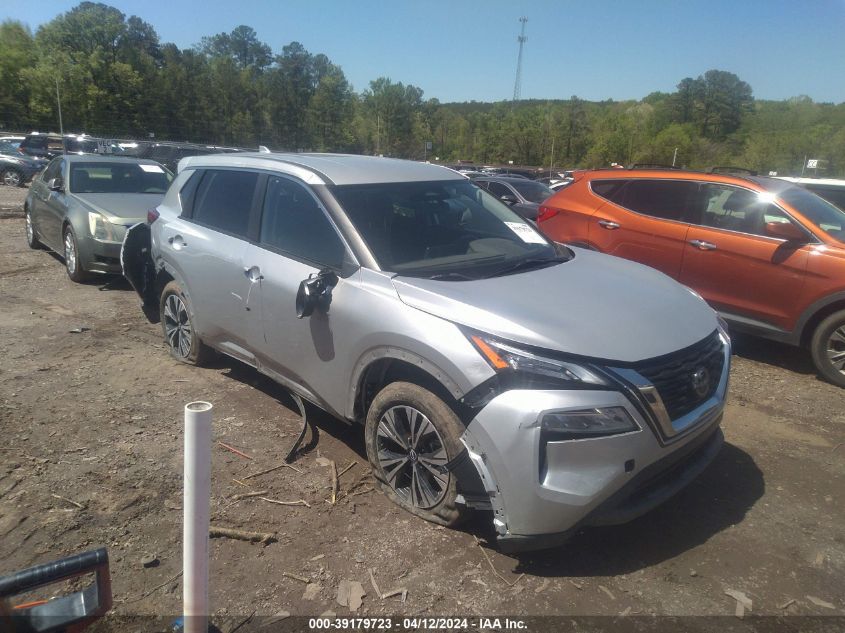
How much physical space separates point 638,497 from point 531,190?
13464 mm

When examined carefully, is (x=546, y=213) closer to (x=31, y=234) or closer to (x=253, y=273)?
(x=253, y=273)

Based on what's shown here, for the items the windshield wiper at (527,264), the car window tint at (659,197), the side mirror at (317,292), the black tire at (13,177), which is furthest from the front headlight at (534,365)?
the black tire at (13,177)

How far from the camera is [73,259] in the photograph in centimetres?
811

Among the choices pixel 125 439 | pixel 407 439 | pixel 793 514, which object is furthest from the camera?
pixel 125 439

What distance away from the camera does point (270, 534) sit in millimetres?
3158

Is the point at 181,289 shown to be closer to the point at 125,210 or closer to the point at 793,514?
the point at 125,210

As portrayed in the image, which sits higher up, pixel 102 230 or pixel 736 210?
pixel 736 210

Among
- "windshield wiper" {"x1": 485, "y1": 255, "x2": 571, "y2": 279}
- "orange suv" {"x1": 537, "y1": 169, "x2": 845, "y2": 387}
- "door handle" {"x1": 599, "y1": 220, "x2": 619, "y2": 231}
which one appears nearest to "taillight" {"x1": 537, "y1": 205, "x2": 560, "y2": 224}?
"orange suv" {"x1": 537, "y1": 169, "x2": 845, "y2": 387}

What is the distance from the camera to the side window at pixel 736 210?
6.01 meters

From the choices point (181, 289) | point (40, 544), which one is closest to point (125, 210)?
point (181, 289)

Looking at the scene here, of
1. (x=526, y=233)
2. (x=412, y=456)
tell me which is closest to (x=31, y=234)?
(x=526, y=233)

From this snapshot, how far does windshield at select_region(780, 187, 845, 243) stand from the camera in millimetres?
5793

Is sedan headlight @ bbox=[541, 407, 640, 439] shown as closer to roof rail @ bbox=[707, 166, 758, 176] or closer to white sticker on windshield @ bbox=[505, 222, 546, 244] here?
white sticker on windshield @ bbox=[505, 222, 546, 244]

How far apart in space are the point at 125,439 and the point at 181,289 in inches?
56.0
